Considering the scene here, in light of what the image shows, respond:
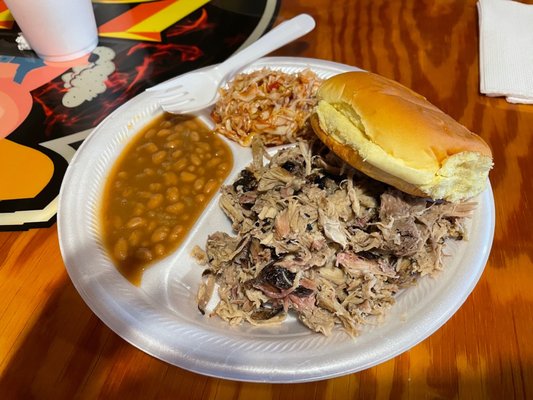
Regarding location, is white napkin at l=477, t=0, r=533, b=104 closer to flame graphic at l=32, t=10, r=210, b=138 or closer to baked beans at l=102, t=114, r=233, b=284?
baked beans at l=102, t=114, r=233, b=284

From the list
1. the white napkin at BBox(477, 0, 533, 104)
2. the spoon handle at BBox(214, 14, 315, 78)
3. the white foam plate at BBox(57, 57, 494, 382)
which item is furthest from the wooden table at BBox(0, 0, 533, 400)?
the spoon handle at BBox(214, 14, 315, 78)

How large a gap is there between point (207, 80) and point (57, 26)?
940mm

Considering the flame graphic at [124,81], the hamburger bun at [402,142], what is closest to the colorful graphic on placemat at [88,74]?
the flame graphic at [124,81]

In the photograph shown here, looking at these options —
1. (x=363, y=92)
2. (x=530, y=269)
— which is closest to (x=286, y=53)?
(x=363, y=92)

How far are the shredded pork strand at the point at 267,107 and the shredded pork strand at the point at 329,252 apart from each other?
1.72ft

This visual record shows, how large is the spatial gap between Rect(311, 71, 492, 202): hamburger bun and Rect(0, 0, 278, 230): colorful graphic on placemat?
120 cm

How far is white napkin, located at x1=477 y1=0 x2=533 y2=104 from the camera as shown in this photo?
7.68 ft

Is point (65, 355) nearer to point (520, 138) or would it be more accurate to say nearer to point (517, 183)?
point (517, 183)

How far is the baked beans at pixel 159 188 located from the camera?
1.67 m

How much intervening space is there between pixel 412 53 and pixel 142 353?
7.18 feet

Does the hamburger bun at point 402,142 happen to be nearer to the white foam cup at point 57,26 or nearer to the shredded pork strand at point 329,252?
the shredded pork strand at point 329,252

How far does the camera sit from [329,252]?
1468 mm

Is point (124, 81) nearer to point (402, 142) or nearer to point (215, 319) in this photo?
point (215, 319)

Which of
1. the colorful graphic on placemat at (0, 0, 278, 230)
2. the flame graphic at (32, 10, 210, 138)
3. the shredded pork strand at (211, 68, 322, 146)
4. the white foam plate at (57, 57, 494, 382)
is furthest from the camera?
the flame graphic at (32, 10, 210, 138)
